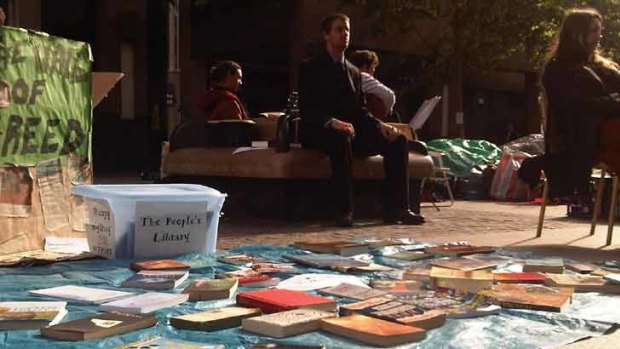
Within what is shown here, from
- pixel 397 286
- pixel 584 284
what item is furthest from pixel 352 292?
pixel 584 284

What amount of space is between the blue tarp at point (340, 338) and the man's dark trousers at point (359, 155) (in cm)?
273

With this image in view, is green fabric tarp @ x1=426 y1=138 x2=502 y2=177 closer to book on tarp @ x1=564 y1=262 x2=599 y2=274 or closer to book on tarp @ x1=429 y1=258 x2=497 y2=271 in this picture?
book on tarp @ x1=564 y1=262 x2=599 y2=274

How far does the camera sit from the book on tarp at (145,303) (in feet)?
9.07

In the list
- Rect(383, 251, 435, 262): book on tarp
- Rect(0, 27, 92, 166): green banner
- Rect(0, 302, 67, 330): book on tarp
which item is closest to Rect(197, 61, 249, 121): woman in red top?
Rect(0, 27, 92, 166): green banner

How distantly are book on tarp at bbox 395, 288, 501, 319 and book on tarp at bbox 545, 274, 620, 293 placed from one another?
0.52 metres

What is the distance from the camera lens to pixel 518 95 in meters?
28.1

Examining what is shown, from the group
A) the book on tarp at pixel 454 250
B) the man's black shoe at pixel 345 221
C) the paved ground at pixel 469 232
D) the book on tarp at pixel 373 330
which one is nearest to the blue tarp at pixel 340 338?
the book on tarp at pixel 373 330

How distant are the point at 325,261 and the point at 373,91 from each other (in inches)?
135

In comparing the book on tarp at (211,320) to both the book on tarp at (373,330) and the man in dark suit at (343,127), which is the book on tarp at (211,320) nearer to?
the book on tarp at (373,330)

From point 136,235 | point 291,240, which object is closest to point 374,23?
point 291,240

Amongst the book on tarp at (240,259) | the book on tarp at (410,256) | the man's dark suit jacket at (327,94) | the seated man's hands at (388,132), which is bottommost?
the book on tarp at (410,256)

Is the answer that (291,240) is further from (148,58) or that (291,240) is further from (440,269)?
(148,58)

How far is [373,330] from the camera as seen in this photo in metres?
2.45

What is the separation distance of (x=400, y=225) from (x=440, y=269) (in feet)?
9.57
